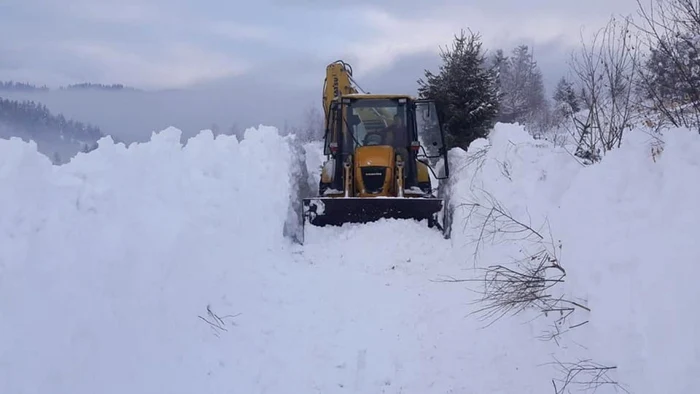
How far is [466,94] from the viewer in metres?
20.5

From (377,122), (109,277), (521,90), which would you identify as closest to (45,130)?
(109,277)

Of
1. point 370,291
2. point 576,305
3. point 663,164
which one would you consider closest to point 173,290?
point 370,291

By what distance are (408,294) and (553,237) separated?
8.56 ft

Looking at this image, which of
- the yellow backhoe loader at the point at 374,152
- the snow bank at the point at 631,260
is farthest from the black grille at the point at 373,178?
the snow bank at the point at 631,260

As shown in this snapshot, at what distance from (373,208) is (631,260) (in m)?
7.41

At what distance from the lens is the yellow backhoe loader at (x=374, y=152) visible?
12500mm

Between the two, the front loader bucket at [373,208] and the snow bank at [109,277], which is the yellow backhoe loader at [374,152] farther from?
the snow bank at [109,277]

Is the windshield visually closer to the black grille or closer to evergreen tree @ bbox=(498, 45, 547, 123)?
the black grille

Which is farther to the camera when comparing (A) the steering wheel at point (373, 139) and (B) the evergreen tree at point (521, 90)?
(B) the evergreen tree at point (521, 90)

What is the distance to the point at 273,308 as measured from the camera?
24.9 ft

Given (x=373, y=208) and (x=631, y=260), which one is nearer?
(x=631, y=260)

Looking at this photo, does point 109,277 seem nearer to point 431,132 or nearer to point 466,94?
point 431,132

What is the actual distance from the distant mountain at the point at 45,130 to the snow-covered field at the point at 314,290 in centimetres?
32

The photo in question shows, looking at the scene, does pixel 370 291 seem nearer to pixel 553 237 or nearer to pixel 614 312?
pixel 553 237
